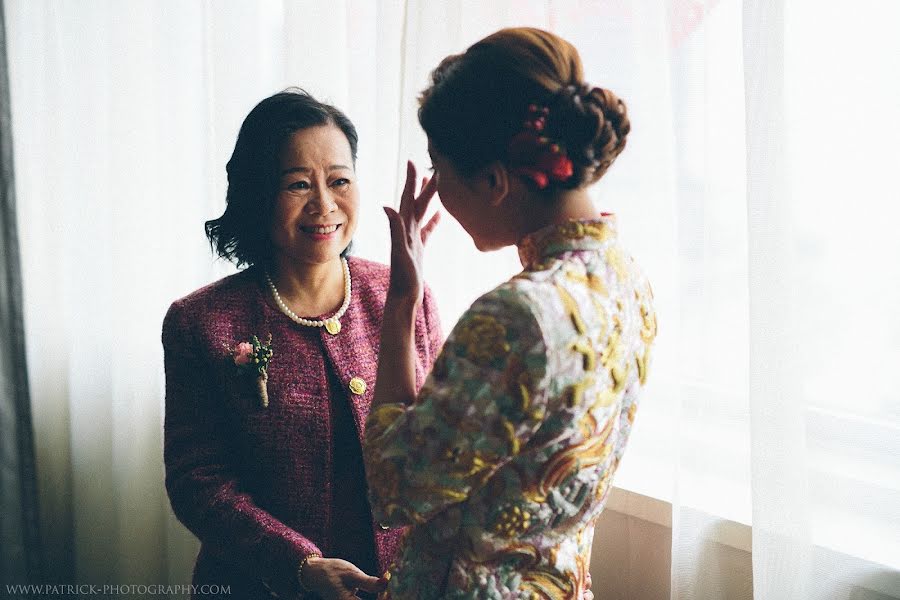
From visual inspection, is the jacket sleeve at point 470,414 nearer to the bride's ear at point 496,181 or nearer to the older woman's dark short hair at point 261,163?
the bride's ear at point 496,181

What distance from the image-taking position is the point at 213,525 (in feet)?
3.80

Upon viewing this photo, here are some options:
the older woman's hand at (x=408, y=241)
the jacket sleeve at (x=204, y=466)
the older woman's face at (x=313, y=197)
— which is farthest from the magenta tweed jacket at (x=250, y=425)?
the older woman's hand at (x=408, y=241)

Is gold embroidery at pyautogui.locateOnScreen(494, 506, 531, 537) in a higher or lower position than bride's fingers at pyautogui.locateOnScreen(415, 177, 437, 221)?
lower

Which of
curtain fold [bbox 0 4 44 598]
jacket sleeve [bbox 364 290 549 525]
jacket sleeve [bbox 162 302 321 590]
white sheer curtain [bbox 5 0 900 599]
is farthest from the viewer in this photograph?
curtain fold [bbox 0 4 44 598]

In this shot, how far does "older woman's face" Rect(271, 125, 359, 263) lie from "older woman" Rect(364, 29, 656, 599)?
1.35 feet

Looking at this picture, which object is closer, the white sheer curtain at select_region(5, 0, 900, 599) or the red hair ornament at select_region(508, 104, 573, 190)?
the red hair ornament at select_region(508, 104, 573, 190)

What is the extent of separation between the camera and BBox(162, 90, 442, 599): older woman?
1175 millimetres

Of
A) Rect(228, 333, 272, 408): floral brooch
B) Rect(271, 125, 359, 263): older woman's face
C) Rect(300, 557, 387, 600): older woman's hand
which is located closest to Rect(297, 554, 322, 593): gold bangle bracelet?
Rect(300, 557, 387, 600): older woman's hand

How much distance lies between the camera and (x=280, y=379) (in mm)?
1192

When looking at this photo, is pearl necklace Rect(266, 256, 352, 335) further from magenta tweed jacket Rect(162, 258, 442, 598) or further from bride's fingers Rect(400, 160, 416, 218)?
bride's fingers Rect(400, 160, 416, 218)

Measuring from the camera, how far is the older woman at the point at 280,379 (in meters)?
1.17

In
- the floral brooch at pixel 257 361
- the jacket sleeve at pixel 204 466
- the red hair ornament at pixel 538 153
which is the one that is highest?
the red hair ornament at pixel 538 153

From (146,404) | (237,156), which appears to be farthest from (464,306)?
(146,404)

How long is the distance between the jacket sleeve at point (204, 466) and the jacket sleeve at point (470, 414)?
0.44 metres
